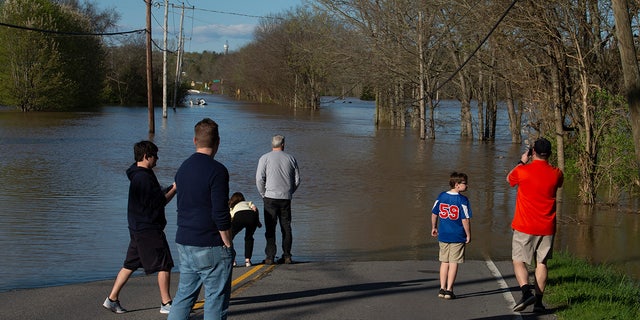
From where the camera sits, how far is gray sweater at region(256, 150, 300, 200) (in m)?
10.6

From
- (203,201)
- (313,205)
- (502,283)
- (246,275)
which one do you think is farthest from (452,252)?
(313,205)

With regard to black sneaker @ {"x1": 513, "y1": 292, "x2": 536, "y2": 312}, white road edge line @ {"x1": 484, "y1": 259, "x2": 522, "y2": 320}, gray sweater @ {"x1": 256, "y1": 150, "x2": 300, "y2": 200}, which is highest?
gray sweater @ {"x1": 256, "y1": 150, "x2": 300, "y2": 200}

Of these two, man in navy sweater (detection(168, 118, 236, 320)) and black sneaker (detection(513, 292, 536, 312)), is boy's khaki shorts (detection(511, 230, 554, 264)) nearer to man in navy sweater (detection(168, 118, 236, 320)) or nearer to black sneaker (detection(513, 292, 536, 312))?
black sneaker (detection(513, 292, 536, 312))

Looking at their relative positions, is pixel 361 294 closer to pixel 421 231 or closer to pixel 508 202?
pixel 421 231

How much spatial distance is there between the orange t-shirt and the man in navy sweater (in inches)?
135

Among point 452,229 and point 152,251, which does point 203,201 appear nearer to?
point 152,251

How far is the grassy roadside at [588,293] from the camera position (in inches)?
309

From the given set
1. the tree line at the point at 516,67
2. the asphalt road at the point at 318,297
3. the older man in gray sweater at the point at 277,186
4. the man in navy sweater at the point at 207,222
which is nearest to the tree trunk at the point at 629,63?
the tree line at the point at 516,67

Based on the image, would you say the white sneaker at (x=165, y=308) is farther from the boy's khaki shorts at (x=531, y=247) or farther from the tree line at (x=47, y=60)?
the tree line at (x=47, y=60)

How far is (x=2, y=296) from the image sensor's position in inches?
330

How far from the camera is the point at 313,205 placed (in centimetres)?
1844

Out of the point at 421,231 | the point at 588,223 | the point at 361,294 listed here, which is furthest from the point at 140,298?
the point at 588,223

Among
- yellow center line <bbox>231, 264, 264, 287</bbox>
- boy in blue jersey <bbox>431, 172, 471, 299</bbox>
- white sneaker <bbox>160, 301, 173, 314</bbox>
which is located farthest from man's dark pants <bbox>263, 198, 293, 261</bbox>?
white sneaker <bbox>160, 301, 173, 314</bbox>

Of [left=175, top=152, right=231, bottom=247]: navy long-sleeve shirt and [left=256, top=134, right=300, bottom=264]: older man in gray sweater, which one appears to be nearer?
[left=175, top=152, right=231, bottom=247]: navy long-sleeve shirt
